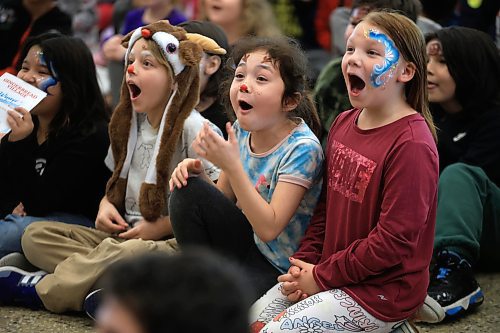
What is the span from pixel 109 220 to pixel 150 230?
18 cm

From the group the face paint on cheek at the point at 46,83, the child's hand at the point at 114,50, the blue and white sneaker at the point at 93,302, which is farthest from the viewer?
the child's hand at the point at 114,50

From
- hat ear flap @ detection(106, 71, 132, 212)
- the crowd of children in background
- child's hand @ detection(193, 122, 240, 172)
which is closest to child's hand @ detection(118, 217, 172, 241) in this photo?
the crowd of children in background

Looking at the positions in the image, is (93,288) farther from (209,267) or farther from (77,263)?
(209,267)

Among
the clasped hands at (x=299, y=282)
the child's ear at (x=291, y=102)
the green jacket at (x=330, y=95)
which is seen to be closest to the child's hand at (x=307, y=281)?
the clasped hands at (x=299, y=282)

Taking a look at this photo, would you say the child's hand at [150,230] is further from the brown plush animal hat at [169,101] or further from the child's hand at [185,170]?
the child's hand at [185,170]

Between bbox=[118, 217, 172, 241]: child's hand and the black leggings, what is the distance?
0.36 metres

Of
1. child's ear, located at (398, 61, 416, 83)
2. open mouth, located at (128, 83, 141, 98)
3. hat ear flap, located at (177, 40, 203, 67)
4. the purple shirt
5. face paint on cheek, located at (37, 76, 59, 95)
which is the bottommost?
the purple shirt

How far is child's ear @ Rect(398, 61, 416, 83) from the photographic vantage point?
2.66 meters

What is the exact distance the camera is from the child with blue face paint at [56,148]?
351 centimetres

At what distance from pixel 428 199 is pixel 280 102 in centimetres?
63

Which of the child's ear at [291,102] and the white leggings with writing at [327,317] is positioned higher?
the child's ear at [291,102]

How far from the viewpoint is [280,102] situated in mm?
2887

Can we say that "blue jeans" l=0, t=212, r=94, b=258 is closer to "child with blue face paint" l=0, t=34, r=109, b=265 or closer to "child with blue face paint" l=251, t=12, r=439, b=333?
"child with blue face paint" l=0, t=34, r=109, b=265

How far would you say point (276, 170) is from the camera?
112 inches
